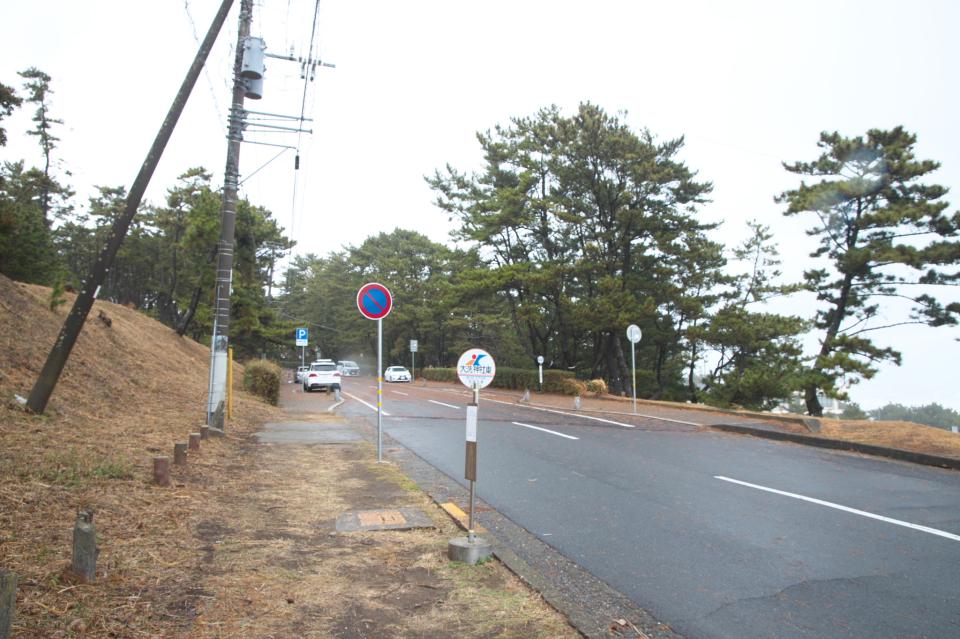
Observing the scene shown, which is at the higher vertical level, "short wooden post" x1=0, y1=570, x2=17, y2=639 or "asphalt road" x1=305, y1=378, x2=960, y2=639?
"short wooden post" x1=0, y1=570, x2=17, y2=639

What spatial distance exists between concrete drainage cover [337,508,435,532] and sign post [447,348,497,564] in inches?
34.8

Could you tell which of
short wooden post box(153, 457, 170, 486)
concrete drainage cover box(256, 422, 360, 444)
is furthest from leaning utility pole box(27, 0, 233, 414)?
concrete drainage cover box(256, 422, 360, 444)

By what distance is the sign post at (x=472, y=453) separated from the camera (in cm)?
477

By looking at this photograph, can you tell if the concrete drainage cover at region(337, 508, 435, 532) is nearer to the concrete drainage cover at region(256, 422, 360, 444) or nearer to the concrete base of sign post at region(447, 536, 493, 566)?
the concrete base of sign post at region(447, 536, 493, 566)

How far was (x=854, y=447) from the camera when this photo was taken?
12375 mm

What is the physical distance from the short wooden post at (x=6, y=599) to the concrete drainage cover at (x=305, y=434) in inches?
352

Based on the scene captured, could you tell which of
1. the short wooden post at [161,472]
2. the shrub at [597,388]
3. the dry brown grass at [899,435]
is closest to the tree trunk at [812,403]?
the shrub at [597,388]

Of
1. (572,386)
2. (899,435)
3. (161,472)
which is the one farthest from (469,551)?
(572,386)

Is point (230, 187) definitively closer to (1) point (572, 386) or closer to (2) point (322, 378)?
(2) point (322, 378)

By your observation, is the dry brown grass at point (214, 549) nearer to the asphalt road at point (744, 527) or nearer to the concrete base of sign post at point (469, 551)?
the concrete base of sign post at point (469, 551)

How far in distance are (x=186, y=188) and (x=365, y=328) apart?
103 feet

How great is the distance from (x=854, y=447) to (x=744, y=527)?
26.7 ft

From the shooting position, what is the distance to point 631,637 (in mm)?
3617

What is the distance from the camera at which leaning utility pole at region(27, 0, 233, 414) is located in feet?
26.9
